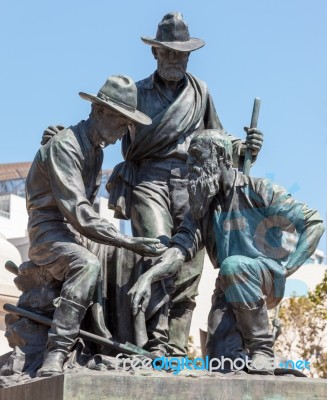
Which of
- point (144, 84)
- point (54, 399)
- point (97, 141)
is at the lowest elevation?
point (54, 399)

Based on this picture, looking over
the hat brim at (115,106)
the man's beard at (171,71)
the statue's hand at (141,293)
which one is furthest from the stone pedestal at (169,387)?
the man's beard at (171,71)

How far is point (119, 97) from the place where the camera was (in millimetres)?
10352

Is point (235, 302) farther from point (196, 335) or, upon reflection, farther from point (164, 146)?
point (196, 335)

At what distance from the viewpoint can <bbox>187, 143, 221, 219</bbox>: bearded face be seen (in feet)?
33.6

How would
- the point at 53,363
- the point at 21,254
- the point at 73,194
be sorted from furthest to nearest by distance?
the point at 21,254 → the point at 73,194 → the point at 53,363

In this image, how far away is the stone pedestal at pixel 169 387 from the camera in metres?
9.20

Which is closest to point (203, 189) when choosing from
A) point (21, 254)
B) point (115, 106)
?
point (115, 106)

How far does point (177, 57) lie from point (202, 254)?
169cm

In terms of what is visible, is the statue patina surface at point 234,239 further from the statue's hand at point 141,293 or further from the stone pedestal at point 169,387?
the stone pedestal at point 169,387

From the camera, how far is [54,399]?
30.2 ft

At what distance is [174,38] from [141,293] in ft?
7.86

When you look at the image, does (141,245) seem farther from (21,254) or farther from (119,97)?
(21,254)

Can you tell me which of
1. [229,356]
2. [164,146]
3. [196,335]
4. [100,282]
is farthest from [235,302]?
[196,335]

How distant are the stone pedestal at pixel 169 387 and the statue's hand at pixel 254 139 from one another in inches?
91.3
